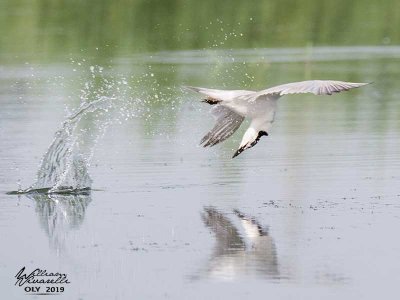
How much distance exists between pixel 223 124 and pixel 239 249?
8.36 feet

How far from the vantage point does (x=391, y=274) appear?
31.3ft

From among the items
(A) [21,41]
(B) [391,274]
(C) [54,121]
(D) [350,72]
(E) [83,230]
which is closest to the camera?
(B) [391,274]

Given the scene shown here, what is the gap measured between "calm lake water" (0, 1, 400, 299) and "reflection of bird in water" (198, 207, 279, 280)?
2 centimetres

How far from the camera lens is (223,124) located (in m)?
12.8

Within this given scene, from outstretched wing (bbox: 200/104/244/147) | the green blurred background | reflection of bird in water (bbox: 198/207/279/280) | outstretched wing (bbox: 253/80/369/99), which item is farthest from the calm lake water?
the green blurred background

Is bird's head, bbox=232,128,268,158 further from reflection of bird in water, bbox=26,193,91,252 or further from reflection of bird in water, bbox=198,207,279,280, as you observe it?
reflection of bird in water, bbox=26,193,91,252

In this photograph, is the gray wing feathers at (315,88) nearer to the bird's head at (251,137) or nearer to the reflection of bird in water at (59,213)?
the bird's head at (251,137)

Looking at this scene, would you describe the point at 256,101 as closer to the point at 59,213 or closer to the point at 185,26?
the point at 59,213

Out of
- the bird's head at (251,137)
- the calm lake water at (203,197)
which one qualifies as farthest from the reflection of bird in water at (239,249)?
the bird's head at (251,137)

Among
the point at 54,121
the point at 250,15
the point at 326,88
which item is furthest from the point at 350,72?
the point at 326,88

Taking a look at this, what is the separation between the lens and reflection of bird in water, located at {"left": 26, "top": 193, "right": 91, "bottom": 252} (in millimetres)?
11172

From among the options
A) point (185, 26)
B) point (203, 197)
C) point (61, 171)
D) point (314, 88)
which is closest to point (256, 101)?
point (314, 88)

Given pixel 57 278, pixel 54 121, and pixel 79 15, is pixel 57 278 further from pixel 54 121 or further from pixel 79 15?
pixel 79 15

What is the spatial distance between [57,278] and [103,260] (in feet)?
1.93
